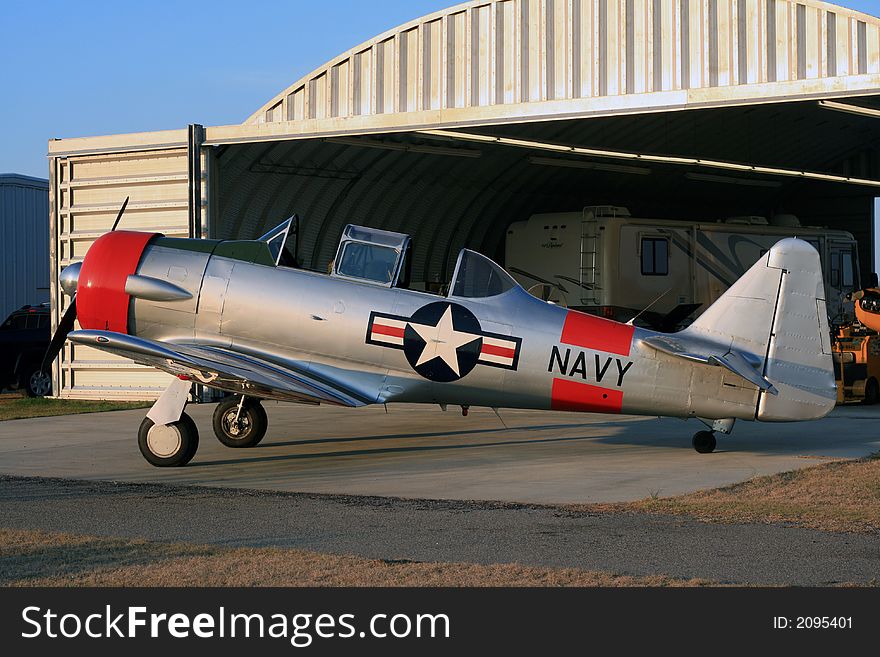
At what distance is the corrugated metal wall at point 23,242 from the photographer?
3073 centimetres

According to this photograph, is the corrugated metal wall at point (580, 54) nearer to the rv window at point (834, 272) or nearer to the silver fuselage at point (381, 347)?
the silver fuselage at point (381, 347)

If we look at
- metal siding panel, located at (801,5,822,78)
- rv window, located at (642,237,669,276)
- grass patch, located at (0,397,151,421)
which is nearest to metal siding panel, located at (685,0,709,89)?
metal siding panel, located at (801,5,822,78)

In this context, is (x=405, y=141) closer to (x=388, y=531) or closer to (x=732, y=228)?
(x=732, y=228)

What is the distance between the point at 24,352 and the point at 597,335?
15179 mm

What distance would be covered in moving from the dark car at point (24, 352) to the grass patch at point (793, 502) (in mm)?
16087

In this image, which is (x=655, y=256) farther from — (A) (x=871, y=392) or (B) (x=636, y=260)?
(A) (x=871, y=392)

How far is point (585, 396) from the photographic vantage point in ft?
37.3

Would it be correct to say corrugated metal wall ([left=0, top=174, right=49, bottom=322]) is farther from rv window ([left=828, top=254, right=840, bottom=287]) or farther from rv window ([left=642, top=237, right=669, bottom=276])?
rv window ([left=828, top=254, right=840, bottom=287])

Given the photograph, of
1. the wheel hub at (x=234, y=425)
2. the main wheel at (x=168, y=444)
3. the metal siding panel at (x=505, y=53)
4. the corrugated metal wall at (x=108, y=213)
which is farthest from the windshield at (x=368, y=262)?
the corrugated metal wall at (x=108, y=213)

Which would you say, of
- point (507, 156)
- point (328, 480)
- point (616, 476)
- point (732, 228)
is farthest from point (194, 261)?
point (732, 228)

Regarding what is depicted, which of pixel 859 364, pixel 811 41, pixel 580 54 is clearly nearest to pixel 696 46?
pixel 811 41

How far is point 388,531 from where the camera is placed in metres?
7.83

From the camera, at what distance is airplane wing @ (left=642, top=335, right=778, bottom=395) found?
10.9 m
